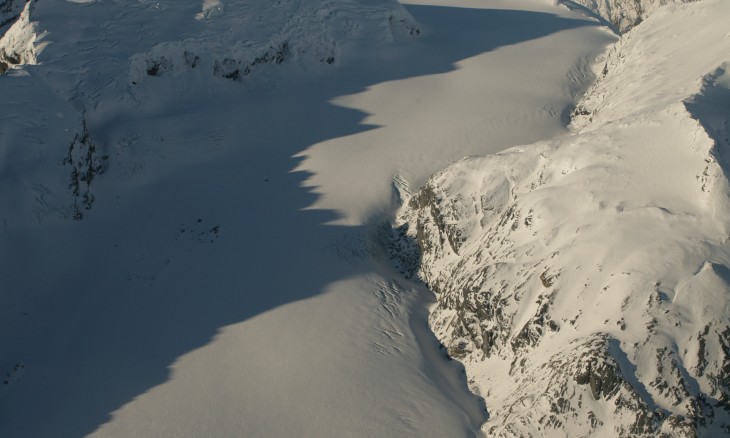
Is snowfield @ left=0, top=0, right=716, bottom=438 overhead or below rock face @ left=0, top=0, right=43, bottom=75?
below

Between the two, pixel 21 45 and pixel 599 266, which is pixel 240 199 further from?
pixel 599 266

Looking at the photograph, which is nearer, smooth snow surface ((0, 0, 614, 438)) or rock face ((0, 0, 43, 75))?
smooth snow surface ((0, 0, 614, 438))

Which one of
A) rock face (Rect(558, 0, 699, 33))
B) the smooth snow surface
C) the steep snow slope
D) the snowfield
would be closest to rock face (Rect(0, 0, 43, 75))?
the snowfield

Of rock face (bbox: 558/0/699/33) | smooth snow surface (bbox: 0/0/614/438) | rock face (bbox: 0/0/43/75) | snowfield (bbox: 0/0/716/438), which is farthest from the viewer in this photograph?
rock face (bbox: 558/0/699/33)

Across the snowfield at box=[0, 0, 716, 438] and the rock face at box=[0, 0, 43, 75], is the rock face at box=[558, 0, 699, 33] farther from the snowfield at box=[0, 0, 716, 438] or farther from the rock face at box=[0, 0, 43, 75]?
the rock face at box=[0, 0, 43, 75]

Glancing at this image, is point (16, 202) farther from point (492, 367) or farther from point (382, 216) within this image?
point (492, 367)

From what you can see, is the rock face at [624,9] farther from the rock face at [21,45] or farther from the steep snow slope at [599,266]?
the rock face at [21,45]

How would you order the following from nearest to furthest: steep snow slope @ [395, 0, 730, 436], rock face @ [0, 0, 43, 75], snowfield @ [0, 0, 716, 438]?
steep snow slope @ [395, 0, 730, 436] < snowfield @ [0, 0, 716, 438] < rock face @ [0, 0, 43, 75]
